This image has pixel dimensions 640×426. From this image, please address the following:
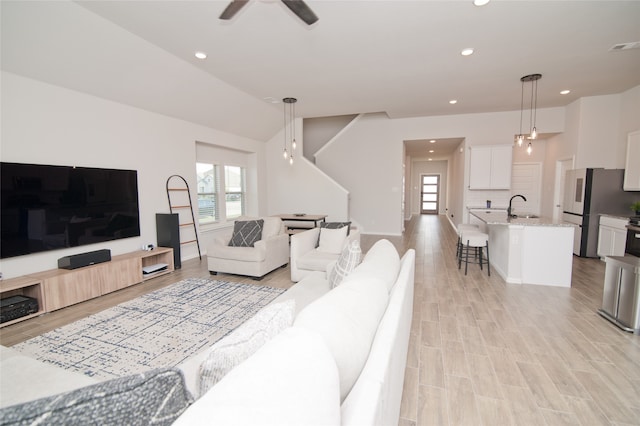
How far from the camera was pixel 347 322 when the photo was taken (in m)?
1.15

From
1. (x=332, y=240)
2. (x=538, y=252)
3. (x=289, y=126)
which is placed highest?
(x=289, y=126)

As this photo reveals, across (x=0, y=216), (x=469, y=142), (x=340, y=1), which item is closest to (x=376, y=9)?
(x=340, y=1)

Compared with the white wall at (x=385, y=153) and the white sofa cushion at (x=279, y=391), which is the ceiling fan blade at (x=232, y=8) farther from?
the white wall at (x=385, y=153)

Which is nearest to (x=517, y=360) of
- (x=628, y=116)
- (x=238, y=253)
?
(x=238, y=253)

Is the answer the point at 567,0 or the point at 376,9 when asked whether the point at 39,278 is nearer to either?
the point at 376,9

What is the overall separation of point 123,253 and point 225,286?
5.76ft

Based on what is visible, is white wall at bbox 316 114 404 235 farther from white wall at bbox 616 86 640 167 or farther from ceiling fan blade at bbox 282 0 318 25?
ceiling fan blade at bbox 282 0 318 25

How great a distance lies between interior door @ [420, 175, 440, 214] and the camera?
13.7 m

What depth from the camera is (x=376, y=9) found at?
278 cm

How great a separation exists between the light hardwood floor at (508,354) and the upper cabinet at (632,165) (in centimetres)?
214

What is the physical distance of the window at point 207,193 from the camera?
629cm

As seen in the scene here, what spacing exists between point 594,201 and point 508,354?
4.75 metres

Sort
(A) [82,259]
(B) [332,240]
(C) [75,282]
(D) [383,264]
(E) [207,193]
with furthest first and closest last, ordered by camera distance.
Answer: (E) [207,193]
(B) [332,240]
(A) [82,259]
(C) [75,282]
(D) [383,264]

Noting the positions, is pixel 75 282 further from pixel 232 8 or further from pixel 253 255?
pixel 232 8
